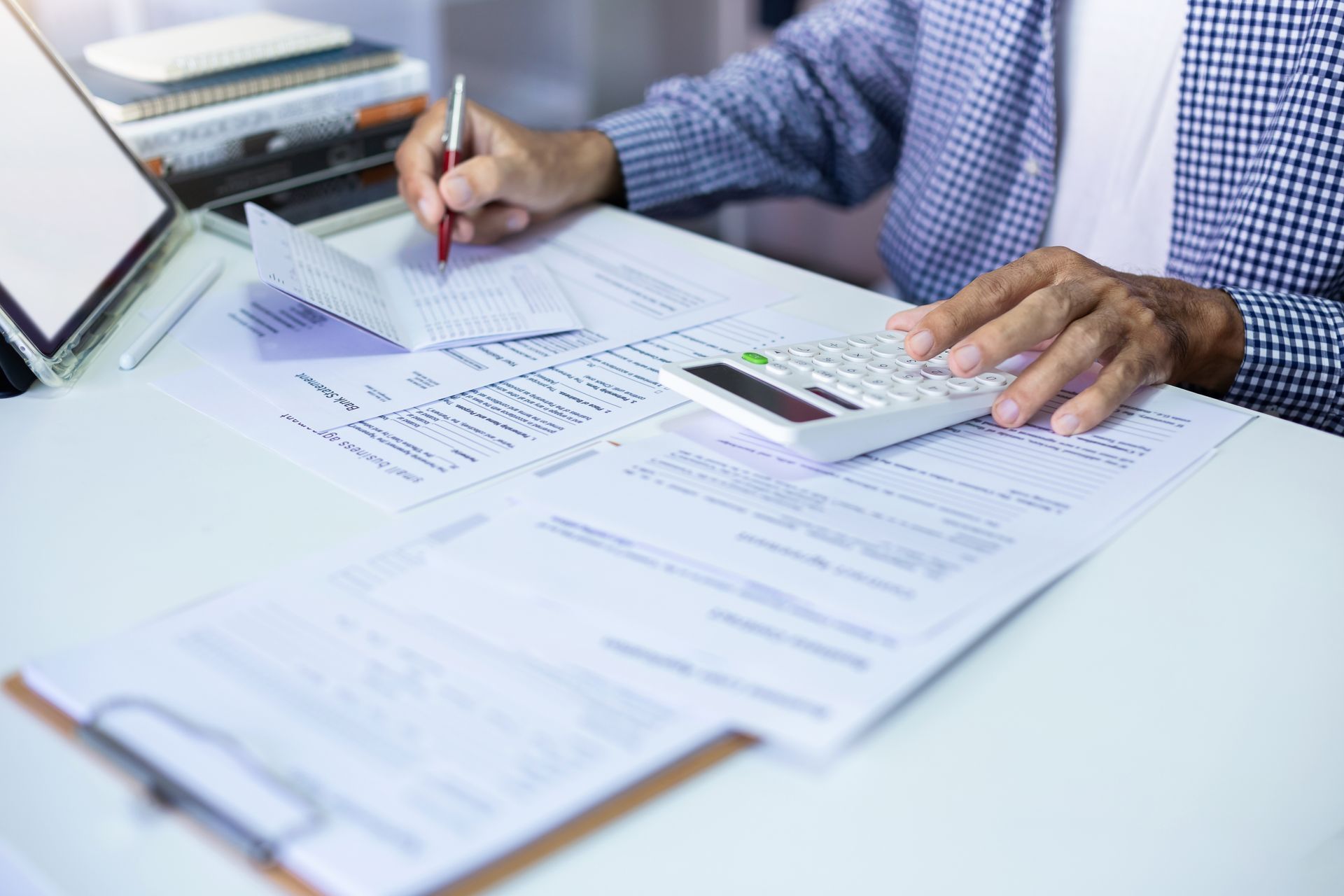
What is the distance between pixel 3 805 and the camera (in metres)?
0.37

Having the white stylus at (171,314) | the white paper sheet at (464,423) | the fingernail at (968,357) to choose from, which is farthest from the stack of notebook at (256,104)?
the fingernail at (968,357)

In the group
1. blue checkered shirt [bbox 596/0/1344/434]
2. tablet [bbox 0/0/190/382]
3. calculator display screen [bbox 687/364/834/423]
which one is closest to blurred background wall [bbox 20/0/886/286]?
tablet [bbox 0/0/190/382]

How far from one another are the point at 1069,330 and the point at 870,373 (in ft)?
0.43

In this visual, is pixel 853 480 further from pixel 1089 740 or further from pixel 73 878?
pixel 73 878

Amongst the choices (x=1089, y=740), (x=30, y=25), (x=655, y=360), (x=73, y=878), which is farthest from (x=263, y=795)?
(x=30, y=25)

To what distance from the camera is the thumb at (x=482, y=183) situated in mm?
851

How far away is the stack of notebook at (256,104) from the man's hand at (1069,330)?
1.81 feet

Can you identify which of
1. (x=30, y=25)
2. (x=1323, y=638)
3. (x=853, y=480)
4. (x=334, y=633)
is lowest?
(x=1323, y=638)

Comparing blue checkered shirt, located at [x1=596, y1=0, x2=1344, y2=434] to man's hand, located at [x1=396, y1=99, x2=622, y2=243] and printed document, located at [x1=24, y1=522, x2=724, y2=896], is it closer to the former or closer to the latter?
man's hand, located at [x1=396, y1=99, x2=622, y2=243]

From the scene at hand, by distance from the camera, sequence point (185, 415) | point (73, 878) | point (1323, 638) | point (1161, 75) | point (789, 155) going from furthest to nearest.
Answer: point (789, 155)
point (1161, 75)
point (185, 415)
point (1323, 638)
point (73, 878)

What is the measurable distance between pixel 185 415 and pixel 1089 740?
1.65 ft

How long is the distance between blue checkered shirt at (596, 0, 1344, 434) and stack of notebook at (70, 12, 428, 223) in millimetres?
241

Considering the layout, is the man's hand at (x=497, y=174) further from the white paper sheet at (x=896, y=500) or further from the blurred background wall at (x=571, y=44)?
the blurred background wall at (x=571, y=44)

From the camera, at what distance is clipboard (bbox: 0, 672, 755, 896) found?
35cm
